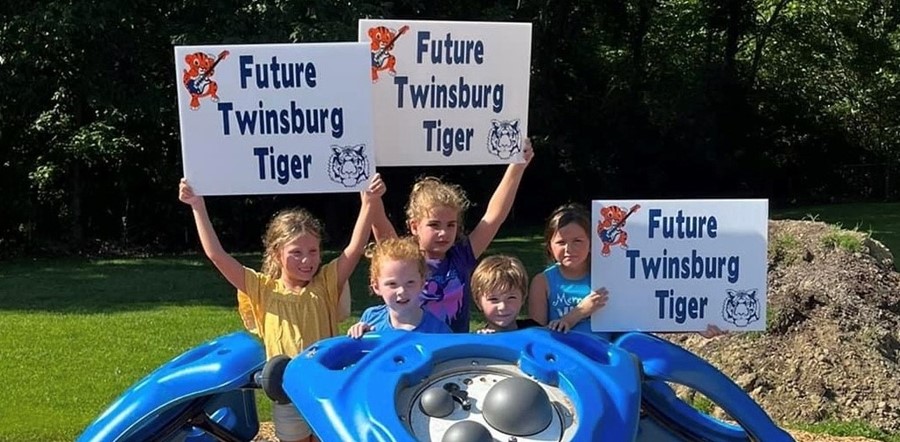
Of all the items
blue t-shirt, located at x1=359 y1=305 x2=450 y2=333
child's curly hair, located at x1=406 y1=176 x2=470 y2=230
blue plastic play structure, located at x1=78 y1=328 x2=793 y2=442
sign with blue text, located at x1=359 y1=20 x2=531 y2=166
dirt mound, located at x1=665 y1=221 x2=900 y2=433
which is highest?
sign with blue text, located at x1=359 y1=20 x2=531 y2=166

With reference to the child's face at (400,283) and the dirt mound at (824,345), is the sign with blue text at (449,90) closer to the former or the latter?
the child's face at (400,283)

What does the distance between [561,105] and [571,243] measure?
17.1 metres

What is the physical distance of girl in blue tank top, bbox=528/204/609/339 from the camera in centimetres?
367

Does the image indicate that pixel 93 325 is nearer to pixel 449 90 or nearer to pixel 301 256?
pixel 449 90

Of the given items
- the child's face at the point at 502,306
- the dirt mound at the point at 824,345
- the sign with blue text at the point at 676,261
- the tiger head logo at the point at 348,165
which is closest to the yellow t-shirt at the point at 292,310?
the tiger head logo at the point at 348,165

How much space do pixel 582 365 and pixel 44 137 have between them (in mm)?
14553

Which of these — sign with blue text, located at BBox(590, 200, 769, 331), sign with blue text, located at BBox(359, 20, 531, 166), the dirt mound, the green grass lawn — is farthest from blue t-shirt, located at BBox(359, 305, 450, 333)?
the dirt mound

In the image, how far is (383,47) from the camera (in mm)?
3961

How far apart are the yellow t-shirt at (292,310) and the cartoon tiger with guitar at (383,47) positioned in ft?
2.46

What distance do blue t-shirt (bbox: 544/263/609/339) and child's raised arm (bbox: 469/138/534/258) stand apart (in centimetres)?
28

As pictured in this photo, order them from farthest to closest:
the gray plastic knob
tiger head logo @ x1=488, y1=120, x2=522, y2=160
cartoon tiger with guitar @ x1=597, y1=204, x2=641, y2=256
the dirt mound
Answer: the dirt mound → tiger head logo @ x1=488, y1=120, x2=522, y2=160 → cartoon tiger with guitar @ x1=597, y1=204, x2=641, y2=256 → the gray plastic knob

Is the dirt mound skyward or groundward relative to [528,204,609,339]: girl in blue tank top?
groundward

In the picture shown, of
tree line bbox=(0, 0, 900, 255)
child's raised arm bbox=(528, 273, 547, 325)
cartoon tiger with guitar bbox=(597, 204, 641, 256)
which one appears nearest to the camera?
cartoon tiger with guitar bbox=(597, 204, 641, 256)

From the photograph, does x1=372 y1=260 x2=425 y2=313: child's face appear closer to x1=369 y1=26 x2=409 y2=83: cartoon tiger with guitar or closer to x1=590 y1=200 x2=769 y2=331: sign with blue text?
x1=590 y1=200 x2=769 y2=331: sign with blue text
